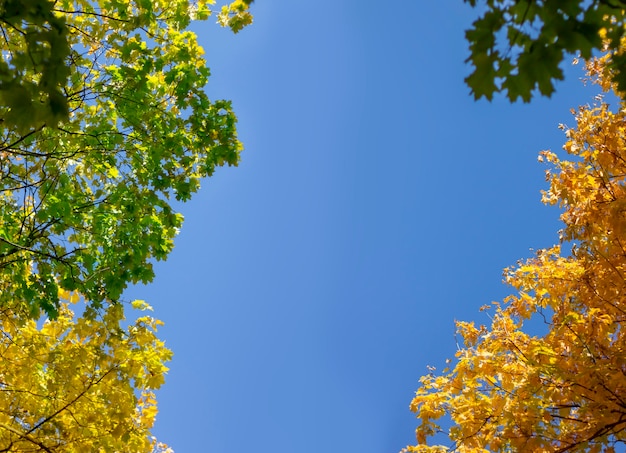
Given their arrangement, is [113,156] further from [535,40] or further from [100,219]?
[535,40]

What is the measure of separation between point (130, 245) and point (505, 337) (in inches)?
176

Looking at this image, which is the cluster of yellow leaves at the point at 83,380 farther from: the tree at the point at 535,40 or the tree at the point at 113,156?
the tree at the point at 535,40

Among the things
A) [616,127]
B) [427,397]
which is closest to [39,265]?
[427,397]

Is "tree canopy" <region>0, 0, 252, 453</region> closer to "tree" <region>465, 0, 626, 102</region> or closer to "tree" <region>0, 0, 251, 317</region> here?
"tree" <region>0, 0, 251, 317</region>

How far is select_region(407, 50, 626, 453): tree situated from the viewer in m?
4.29

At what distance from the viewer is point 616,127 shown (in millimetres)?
5531

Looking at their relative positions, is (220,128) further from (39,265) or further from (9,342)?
(9,342)

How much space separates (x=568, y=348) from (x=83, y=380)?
18.2 feet

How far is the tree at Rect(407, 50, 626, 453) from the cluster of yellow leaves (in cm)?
342

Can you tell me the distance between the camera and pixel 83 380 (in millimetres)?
5789

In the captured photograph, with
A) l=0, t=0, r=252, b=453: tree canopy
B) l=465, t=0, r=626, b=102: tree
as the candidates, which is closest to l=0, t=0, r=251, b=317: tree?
l=0, t=0, r=252, b=453: tree canopy

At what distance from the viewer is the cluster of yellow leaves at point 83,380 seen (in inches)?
211

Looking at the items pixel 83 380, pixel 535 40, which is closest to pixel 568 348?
pixel 535 40

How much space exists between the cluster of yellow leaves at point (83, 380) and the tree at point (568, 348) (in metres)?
3.42
